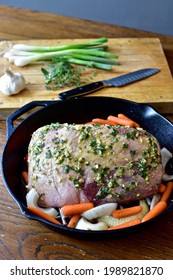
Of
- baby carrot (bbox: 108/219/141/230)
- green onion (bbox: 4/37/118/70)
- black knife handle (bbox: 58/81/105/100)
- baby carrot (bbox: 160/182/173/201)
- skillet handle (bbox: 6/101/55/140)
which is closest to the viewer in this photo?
baby carrot (bbox: 108/219/141/230)

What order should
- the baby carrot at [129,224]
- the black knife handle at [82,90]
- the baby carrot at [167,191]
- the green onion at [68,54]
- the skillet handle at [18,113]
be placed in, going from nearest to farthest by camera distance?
the baby carrot at [129,224]
the baby carrot at [167,191]
the skillet handle at [18,113]
the black knife handle at [82,90]
the green onion at [68,54]

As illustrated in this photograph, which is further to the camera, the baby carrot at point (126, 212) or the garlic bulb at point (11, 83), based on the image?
the garlic bulb at point (11, 83)

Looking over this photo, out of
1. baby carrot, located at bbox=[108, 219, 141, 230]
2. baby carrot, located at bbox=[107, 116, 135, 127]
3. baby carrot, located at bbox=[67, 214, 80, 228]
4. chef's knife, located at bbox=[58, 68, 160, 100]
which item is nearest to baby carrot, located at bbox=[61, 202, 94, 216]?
baby carrot, located at bbox=[67, 214, 80, 228]

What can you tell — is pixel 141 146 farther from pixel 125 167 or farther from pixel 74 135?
pixel 74 135

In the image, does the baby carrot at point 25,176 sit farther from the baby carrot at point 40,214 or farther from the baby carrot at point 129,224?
the baby carrot at point 129,224

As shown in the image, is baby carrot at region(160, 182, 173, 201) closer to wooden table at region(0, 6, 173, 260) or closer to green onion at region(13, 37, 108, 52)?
wooden table at region(0, 6, 173, 260)

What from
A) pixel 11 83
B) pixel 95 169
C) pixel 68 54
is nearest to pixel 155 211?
pixel 95 169

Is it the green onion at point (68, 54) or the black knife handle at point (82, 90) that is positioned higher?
the green onion at point (68, 54)

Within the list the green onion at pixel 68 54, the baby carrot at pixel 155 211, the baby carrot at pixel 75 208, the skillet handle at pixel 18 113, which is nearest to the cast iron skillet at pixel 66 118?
the skillet handle at pixel 18 113
